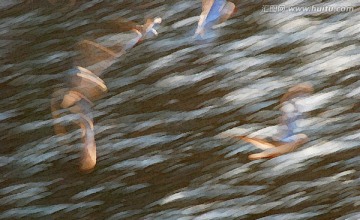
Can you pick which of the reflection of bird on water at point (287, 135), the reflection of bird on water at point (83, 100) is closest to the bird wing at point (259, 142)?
the reflection of bird on water at point (287, 135)

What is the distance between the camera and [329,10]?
0.32m

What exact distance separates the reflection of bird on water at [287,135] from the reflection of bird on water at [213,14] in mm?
67

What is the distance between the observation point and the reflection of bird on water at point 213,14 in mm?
320

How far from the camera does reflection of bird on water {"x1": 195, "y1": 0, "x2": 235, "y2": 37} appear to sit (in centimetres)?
32

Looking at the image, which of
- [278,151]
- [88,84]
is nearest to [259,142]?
[278,151]

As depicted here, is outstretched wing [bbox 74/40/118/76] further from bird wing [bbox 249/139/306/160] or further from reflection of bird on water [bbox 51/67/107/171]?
bird wing [bbox 249/139/306/160]

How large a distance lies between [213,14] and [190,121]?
7 centimetres

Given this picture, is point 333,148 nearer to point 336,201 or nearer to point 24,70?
point 336,201

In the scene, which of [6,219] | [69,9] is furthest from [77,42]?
[6,219]

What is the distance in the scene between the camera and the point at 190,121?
1.04ft

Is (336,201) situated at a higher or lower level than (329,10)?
lower

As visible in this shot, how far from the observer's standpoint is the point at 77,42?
1.05ft

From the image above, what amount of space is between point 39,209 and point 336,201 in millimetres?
198

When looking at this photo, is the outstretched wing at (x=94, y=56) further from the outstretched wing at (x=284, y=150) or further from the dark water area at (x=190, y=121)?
the outstretched wing at (x=284, y=150)
